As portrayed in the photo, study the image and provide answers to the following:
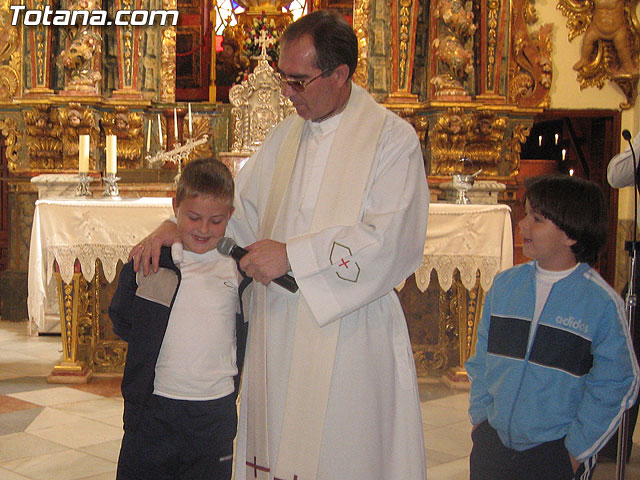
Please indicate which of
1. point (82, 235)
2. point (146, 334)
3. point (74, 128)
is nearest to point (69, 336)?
point (82, 235)

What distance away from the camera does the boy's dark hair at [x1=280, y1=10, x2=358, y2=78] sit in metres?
2.08

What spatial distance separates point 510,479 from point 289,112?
4329mm

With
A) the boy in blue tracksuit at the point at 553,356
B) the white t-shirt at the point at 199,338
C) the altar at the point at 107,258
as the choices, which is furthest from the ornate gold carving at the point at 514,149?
the white t-shirt at the point at 199,338

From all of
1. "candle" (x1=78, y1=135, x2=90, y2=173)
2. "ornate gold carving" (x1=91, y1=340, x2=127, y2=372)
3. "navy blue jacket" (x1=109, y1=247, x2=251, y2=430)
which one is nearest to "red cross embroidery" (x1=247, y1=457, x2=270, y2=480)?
"navy blue jacket" (x1=109, y1=247, x2=251, y2=430)

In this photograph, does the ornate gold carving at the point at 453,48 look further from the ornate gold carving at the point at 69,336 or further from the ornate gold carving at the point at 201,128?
the ornate gold carving at the point at 69,336

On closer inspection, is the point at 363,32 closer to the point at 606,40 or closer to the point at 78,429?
the point at 606,40

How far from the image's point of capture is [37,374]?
5312mm

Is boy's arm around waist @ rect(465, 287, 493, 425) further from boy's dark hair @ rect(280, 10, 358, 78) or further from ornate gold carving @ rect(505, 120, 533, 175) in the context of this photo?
ornate gold carving @ rect(505, 120, 533, 175)

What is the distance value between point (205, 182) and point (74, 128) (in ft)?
15.6

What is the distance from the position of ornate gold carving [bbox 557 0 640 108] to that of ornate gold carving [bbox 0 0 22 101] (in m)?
5.15

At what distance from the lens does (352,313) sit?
210cm

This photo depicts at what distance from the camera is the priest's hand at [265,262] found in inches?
74.7

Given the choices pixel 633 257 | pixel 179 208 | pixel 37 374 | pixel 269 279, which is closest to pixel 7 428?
pixel 37 374

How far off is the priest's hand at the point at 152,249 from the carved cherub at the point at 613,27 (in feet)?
20.9
